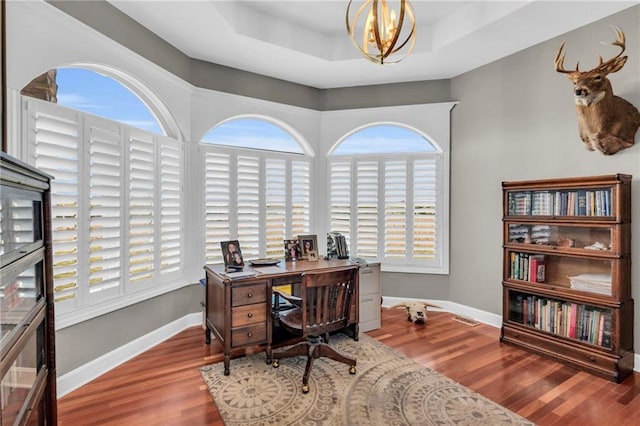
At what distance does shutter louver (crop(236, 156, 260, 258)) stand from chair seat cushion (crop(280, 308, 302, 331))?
1.31m

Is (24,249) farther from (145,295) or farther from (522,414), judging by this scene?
(522,414)

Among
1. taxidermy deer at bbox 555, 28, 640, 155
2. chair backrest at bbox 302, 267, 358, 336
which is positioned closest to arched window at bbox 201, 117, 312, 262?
chair backrest at bbox 302, 267, 358, 336

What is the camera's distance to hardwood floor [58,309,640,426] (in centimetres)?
220

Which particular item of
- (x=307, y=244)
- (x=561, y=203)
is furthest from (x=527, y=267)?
(x=307, y=244)

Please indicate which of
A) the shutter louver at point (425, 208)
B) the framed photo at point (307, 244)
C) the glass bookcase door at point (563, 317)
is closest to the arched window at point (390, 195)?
the shutter louver at point (425, 208)

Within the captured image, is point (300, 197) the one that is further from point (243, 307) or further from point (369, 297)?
point (243, 307)

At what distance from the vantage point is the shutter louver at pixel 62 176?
2.29 meters

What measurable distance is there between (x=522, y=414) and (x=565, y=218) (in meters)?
1.72

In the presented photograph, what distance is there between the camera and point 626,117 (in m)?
2.72

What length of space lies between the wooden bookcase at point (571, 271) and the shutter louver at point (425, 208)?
3.35ft

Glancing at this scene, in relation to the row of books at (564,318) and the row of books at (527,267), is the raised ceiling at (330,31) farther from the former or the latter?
the row of books at (564,318)

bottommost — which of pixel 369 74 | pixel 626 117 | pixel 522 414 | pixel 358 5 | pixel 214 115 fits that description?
pixel 522 414

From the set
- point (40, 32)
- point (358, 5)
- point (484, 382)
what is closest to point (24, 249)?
point (40, 32)

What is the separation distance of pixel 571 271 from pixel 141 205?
407 cm
